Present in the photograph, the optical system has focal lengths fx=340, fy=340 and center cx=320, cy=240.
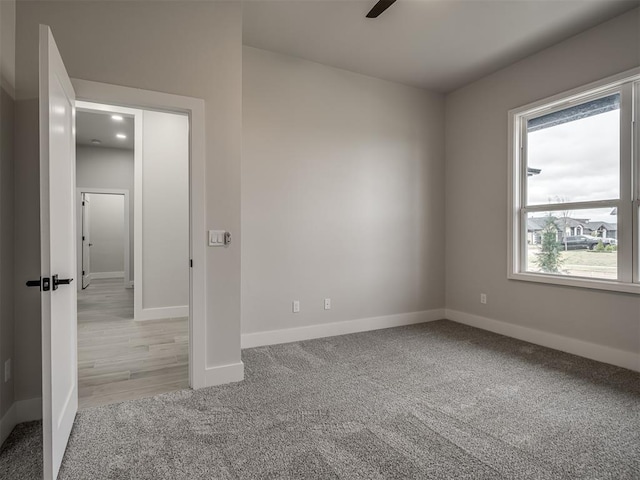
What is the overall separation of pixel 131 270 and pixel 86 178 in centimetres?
224

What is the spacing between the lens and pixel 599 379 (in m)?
2.73

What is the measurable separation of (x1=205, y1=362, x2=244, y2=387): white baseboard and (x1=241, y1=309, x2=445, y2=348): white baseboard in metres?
0.75

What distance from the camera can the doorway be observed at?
2934 millimetres

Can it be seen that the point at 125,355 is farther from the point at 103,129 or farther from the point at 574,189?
the point at 103,129

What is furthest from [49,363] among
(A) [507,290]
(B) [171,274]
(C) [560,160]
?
(C) [560,160]

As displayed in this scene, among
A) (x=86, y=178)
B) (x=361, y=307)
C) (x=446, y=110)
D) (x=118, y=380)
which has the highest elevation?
(x=446, y=110)

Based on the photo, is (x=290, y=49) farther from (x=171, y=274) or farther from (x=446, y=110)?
(x=171, y=274)

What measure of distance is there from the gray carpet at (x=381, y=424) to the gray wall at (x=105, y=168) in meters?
6.59

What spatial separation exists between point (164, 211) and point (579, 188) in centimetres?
506

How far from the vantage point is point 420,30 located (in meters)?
3.18

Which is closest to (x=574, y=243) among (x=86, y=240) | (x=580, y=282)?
(x=580, y=282)

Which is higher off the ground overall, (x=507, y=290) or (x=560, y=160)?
(x=560, y=160)

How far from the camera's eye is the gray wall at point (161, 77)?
212cm

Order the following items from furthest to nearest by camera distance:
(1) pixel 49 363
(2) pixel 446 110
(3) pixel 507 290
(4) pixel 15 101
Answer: (2) pixel 446 110 → (3) pixel 507 290 → (4) pixel 15 101 → (1) pixel 49 363
